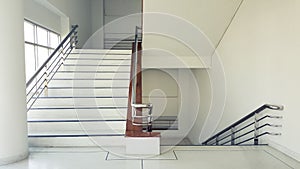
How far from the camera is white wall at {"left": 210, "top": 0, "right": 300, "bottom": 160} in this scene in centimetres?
353

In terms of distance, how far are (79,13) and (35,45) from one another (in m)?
3.32

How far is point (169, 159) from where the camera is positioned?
3.51 metres

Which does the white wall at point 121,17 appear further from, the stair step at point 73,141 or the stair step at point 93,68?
the stair step at point 73,141

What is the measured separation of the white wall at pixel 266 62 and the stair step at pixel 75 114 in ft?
6.78

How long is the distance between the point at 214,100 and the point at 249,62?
2.04 meters

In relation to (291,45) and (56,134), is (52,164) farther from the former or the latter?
(291,45)

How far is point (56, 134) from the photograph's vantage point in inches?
169

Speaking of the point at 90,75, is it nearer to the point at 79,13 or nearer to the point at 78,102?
the point at 78,102

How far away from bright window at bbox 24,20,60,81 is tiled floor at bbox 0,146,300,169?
2398 mm

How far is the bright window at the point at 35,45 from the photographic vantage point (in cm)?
566

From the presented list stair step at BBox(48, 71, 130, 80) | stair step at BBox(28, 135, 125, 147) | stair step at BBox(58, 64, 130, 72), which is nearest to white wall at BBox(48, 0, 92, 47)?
stair step at BBox(58, 64, 130, 72)

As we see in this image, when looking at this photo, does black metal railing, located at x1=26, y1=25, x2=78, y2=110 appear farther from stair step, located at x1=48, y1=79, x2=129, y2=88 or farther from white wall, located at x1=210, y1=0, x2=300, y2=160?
white wall, located at x1=210, y1=0, x2=300, y2=160

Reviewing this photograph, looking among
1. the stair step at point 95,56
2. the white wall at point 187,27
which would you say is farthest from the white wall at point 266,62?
the stair step at point 95,56

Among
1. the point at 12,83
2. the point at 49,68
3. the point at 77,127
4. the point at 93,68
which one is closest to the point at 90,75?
the point at 93,68
